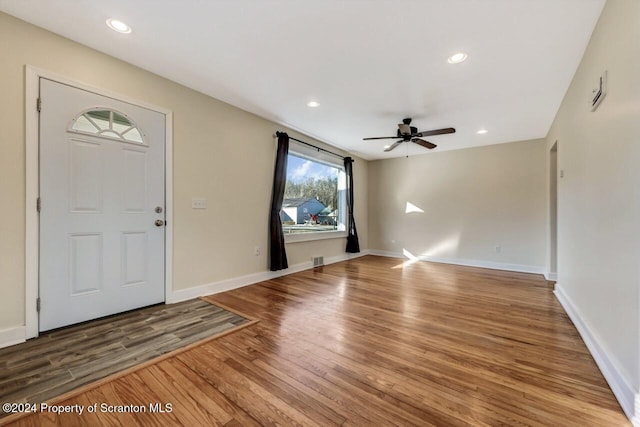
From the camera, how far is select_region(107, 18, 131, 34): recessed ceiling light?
208cm

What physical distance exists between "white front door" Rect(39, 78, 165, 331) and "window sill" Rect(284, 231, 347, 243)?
2.08m

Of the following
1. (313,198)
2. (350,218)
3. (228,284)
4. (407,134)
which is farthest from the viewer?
(350,218)

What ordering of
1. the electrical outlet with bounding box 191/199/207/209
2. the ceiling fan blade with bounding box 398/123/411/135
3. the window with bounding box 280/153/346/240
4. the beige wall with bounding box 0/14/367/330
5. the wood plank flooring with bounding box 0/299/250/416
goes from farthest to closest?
the window with bounding box 280/153/346/240
the ceiling fan blade with bounding box 398/123/411/135
the electrical outlet with bounding box 191/199/207/209
the beige wall with bounding box 0/14/367/330
the wood plank flooring with bounding box 0/299/250/416

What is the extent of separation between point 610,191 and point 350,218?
4551 mm

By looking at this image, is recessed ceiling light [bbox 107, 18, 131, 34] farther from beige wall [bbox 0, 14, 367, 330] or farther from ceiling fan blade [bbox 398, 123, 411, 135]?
ceiling fan blade [bbox 398, 123, 411, 135]

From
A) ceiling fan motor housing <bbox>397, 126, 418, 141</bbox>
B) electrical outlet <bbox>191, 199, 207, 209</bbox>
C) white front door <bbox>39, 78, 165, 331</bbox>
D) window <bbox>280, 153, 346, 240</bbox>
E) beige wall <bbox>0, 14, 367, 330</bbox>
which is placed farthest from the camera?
window <bbox>280, 153, 346, 240</bbox>

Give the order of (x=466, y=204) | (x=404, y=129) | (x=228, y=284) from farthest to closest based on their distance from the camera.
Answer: (x=466, y=204), (x=404, y=129), (x=228, y=284)

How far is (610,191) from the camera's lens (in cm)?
171

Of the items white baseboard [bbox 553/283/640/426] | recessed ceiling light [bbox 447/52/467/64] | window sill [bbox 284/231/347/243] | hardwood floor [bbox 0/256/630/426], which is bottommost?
hardwood floor [bbox 0/256/630/426]

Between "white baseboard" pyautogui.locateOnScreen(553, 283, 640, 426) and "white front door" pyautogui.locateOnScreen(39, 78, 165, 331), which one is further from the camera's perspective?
"white front door" pyautogui.locateOnScreen(39, 78, 165, 331)

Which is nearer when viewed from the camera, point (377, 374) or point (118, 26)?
point (377, 374)

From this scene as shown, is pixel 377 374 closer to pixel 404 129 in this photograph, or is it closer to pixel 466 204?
pixel 404 129

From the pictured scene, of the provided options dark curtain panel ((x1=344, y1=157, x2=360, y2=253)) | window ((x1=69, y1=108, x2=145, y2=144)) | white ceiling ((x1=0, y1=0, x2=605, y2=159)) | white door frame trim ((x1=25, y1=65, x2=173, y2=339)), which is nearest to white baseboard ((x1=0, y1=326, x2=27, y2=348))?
white door frame trim ((x1=25, y1=65, x2=173, y2=339))

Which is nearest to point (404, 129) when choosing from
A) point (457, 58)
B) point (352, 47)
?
point (457, 58)
